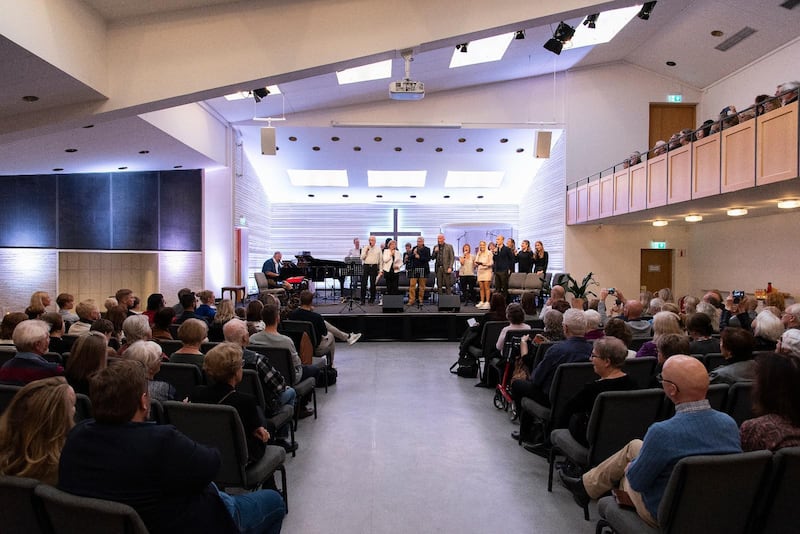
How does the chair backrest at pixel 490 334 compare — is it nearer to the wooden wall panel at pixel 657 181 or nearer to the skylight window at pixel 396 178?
the wooden wall panel at pixel 657 181

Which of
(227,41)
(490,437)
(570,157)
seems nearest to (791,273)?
(570,157)

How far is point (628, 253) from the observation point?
13188mm

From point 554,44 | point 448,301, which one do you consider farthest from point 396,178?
point 554,44

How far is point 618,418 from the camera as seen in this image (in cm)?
263

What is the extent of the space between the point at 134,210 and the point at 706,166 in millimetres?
11045

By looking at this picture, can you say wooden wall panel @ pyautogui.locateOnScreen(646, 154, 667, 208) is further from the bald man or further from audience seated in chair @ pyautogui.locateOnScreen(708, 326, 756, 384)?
the bald man

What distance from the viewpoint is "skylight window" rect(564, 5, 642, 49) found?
33.9 feet

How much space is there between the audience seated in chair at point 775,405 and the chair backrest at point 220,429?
84.7 inches

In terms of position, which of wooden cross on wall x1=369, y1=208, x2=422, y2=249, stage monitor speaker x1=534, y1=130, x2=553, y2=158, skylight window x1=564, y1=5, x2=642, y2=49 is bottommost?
wooden cross on wall x1=369, y1=208, x2=422, y2=249

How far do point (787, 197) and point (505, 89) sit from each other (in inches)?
273

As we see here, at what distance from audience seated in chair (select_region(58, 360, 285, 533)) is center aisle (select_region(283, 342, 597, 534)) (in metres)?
1.28

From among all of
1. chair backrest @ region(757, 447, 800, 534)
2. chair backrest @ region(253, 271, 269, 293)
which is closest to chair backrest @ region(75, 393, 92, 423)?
chair backrest @ region(757, 447, 800, 534)

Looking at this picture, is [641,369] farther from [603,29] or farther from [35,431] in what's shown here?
[603,29]

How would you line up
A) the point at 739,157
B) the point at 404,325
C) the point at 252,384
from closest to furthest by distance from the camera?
1. the point at 252,384
2. the point at 739,157
3. the point at 404,325
